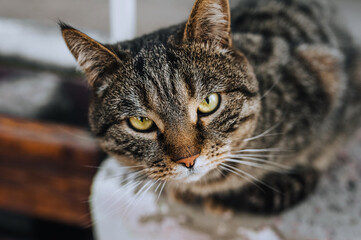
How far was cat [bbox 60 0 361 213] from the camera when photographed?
0.74 metres

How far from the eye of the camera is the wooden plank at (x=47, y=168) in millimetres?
1188

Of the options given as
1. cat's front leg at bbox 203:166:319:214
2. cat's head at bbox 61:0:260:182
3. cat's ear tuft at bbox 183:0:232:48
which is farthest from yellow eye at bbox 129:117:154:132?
cat's front leg at bbox 203:166:319:214

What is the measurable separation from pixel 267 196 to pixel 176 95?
47cm

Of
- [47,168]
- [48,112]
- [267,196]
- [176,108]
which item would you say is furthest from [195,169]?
[48,112]

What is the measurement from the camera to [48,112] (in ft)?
4.71

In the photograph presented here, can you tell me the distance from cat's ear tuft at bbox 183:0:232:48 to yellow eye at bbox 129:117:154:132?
8.9 inches

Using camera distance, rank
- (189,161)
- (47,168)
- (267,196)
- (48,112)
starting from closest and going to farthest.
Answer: (189,161) → (267,196) → (47,168) → (48,112)

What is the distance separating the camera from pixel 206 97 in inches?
30.2

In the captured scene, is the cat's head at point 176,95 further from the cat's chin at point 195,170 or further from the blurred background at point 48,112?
the blurred background at point 48,112

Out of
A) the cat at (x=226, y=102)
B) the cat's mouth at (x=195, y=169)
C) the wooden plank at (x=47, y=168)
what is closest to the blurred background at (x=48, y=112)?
the wooden plank at (x=47, y=168)

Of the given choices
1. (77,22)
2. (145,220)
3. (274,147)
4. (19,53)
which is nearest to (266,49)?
(274,147)

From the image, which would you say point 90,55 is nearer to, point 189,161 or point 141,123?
point 141,123

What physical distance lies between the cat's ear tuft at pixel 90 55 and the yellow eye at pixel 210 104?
235 millimetres

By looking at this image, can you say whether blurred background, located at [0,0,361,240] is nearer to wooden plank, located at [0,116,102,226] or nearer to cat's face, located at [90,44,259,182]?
wooden plank, located at [0,116,102,226]
